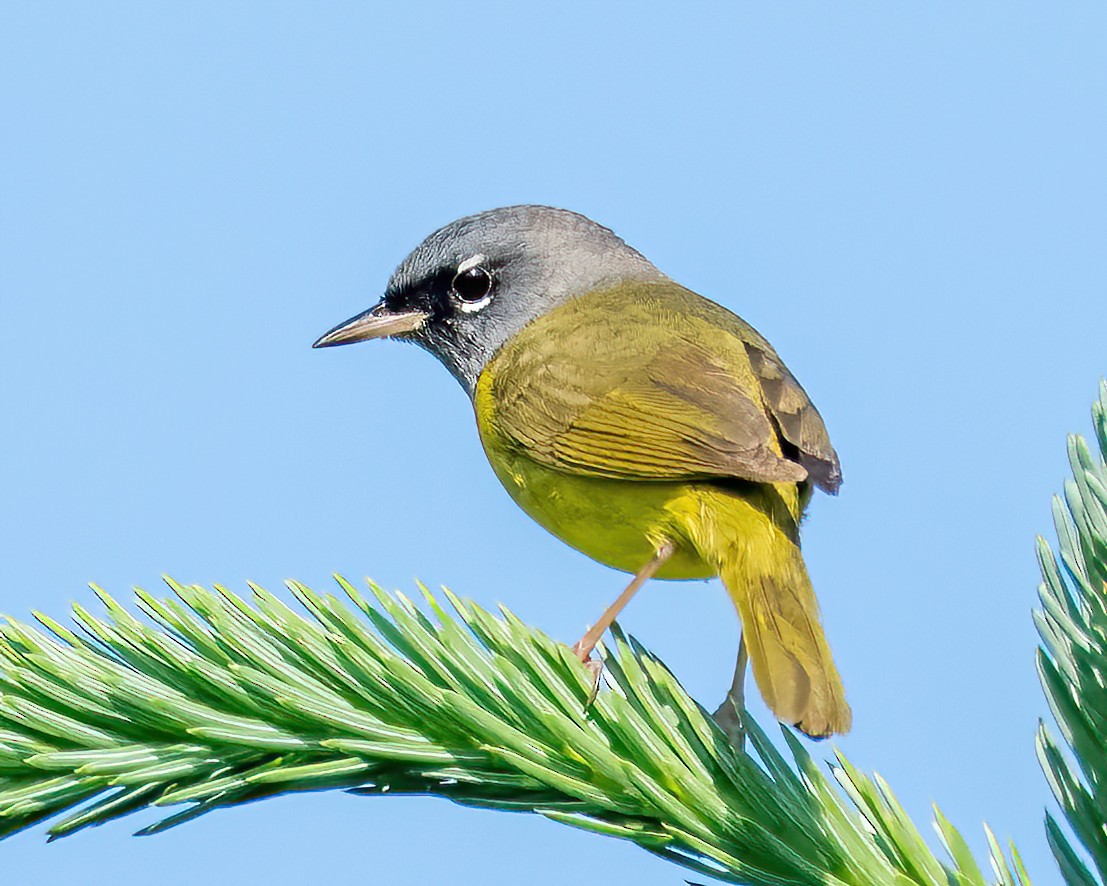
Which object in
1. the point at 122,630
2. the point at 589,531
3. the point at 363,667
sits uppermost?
the point at 589,531

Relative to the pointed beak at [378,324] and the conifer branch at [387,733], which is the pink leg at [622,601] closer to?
the conifer branch at [387,733]

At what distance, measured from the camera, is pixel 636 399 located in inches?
123

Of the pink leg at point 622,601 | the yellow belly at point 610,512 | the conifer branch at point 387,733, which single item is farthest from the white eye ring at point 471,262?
the conifer branch at point 387,733

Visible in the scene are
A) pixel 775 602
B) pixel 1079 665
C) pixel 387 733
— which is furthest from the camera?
pixel 775 602

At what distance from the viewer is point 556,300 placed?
14.0 ft

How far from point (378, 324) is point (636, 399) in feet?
4.47

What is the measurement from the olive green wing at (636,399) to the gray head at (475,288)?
35cm

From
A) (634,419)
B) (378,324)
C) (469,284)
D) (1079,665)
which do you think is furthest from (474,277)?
(1079,665)

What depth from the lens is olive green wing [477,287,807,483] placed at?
2.73m

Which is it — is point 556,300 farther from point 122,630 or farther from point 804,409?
point 122,630

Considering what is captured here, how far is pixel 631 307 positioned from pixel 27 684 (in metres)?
2.37

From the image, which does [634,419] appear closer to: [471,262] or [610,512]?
[610,512]

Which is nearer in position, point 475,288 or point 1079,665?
point 1079,665

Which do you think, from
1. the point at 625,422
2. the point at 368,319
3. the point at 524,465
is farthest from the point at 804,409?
the point at 368,319
